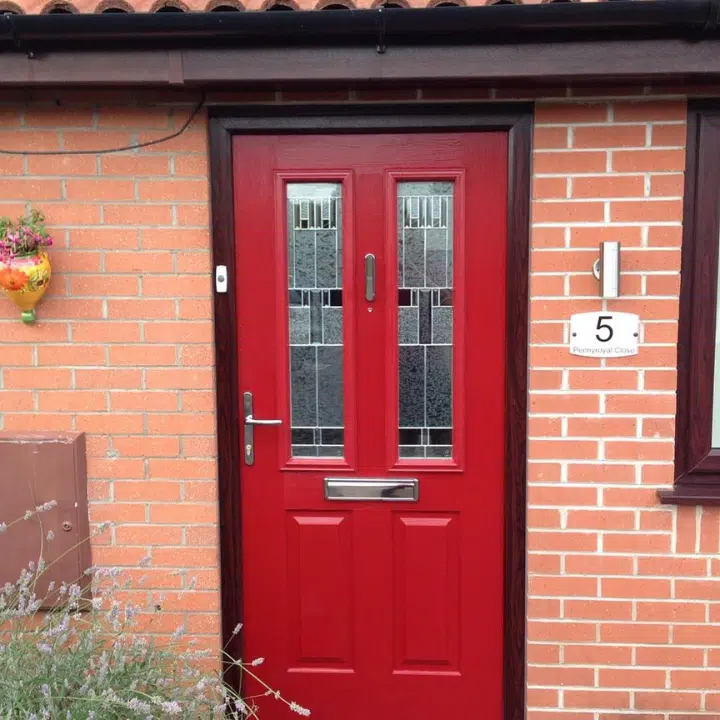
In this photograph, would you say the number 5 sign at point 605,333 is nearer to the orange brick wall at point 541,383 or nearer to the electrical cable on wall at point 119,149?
the orange brick wall at point 541,383

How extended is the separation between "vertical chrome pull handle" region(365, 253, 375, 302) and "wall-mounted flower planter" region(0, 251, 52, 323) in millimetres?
1212

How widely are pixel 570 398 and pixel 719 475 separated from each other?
0.65 m

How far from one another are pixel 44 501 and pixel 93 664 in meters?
0.69

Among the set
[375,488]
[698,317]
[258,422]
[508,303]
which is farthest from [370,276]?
[698,317]

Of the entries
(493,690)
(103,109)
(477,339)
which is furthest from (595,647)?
(103,109)

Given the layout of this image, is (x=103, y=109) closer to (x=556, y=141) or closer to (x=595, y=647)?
(x=556, y=141)

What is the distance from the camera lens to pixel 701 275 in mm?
2777

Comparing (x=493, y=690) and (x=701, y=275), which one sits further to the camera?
(x=493, y=690)

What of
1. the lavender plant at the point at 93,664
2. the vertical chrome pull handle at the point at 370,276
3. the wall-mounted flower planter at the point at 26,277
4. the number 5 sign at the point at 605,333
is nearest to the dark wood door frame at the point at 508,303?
the number 5 sign at the point at 605,333

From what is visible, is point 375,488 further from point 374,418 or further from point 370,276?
point 370,276

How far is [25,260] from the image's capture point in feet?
8.78

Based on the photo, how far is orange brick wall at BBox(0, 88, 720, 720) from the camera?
2764 mm

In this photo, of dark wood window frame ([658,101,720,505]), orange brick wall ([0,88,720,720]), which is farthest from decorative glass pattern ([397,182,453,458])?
dark wood window frame ([658,101,720,505])

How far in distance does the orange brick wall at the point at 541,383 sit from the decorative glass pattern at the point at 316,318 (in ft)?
1.12
